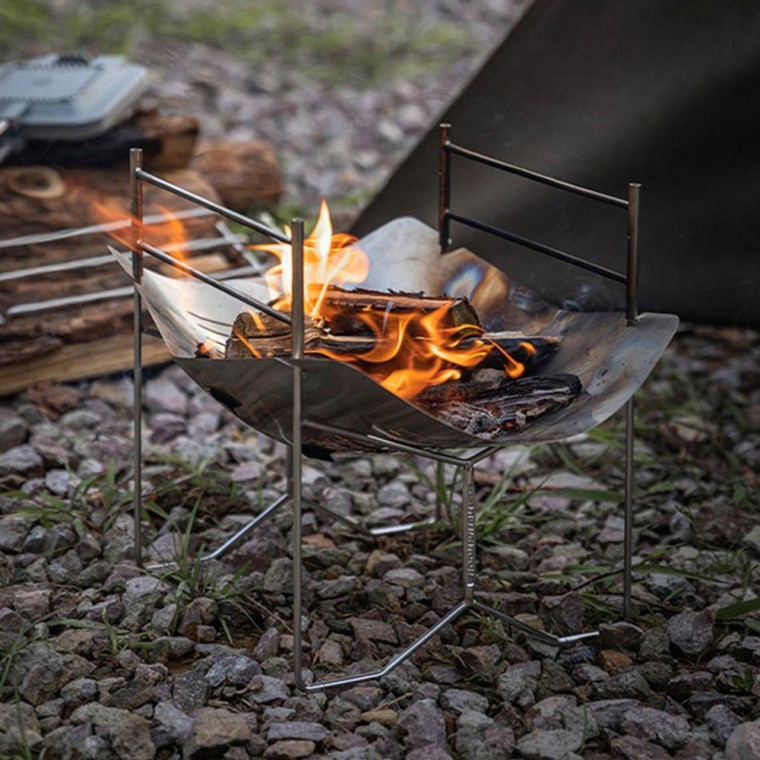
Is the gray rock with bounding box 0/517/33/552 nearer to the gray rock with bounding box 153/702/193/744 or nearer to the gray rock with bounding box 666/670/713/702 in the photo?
the gray rock with bounding box 153/702/193/744

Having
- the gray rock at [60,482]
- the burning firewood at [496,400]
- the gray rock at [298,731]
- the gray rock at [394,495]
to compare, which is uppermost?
the burning firewood at [496,400]

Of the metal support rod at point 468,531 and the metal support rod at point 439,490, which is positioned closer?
the metal support rod at point 468,531

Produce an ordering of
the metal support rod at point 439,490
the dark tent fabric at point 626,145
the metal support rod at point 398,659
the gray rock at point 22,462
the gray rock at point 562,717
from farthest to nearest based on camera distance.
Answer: the dark tent fabric at point 626,145 < the gray rock at point 22,462 < the metal support rod at point 439,490 < the metal support rod at point 398,659 < the gray rock at point 562,717

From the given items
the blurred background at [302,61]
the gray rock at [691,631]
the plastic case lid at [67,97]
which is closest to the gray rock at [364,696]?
the gray rock at [691,631]

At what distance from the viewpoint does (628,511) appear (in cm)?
232

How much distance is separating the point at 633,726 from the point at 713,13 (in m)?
1.71

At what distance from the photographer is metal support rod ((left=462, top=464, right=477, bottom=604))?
220 cm

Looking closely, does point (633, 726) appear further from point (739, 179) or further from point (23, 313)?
point (23, 313)

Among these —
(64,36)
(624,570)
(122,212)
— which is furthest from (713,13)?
(64,36)

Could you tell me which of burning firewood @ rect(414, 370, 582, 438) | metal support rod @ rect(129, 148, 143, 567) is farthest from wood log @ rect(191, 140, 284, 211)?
burning firewood @ rect(414, 370, 582, 438)

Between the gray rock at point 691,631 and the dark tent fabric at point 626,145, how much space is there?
91 cm

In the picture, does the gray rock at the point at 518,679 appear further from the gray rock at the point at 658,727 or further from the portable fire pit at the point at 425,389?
the gray rock at the point at 658,727

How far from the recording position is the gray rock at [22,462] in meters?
2.86

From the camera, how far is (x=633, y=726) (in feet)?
6.59
